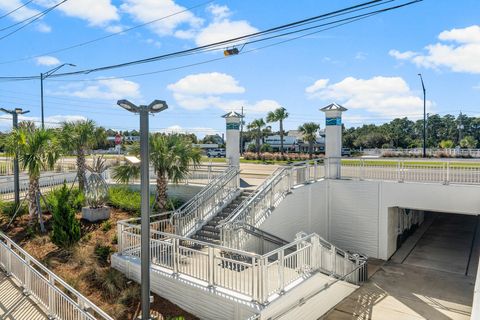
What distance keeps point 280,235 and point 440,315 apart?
5.14 m

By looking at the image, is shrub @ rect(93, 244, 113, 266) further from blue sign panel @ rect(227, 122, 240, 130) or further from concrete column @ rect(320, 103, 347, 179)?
concrete column @ rect(320, 103, 347, 179)

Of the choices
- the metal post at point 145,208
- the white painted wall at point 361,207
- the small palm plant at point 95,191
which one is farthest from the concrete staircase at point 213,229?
the metal post at point 145,208

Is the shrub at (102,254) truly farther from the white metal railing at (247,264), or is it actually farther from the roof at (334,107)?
the roof at (334,107)

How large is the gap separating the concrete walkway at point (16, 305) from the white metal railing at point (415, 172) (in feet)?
38.4

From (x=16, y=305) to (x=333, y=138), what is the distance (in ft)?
40.1

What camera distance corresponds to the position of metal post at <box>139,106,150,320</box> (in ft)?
20.7

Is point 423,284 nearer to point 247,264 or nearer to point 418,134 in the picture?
point 247,264

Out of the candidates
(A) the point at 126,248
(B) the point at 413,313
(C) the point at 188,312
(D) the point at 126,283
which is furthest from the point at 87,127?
(B) the point at 413,313

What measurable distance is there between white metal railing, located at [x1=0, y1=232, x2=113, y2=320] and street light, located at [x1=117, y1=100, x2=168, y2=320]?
32.2 inches

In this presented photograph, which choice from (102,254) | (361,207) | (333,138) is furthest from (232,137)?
(102,254)

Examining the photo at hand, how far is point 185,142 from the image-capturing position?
45.4ft

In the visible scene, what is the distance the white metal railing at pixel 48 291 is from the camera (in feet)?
20.3

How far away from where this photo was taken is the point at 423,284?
11.6 metres

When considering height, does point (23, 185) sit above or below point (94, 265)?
above
